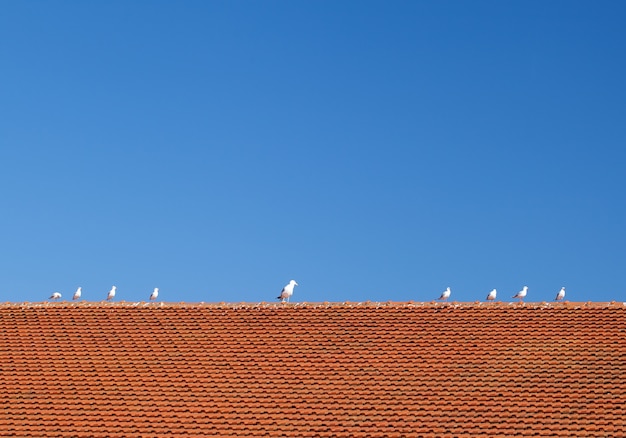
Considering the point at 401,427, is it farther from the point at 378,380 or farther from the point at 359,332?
the point at 359,332

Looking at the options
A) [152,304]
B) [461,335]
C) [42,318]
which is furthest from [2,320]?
[461,335]

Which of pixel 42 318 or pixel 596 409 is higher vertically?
pixel 42 318

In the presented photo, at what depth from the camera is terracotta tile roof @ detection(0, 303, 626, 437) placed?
2855 cm

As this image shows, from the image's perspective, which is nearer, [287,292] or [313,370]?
[313,370]

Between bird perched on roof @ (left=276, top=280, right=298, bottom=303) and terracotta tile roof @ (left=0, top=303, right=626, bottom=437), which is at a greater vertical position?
bird perched on roof @ (left=276, top=280, right=298, bottom=303)

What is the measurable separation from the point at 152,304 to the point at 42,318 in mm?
3168

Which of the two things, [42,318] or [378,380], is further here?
[42,318]

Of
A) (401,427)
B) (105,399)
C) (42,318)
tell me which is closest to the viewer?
(401,427)

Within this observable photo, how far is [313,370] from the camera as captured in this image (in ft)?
102

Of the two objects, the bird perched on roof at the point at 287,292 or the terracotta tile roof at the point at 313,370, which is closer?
the terracotta tile roof at the point at 313,370

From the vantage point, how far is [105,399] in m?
30.1

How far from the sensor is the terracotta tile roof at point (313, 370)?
1124 inches

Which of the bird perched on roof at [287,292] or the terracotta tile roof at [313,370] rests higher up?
the bird perched on roof at [287,292]

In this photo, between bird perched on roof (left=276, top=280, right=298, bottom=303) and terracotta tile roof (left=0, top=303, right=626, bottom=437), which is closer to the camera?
terracotta tile roof (left=0, top=303, right=626, bottom=437)
